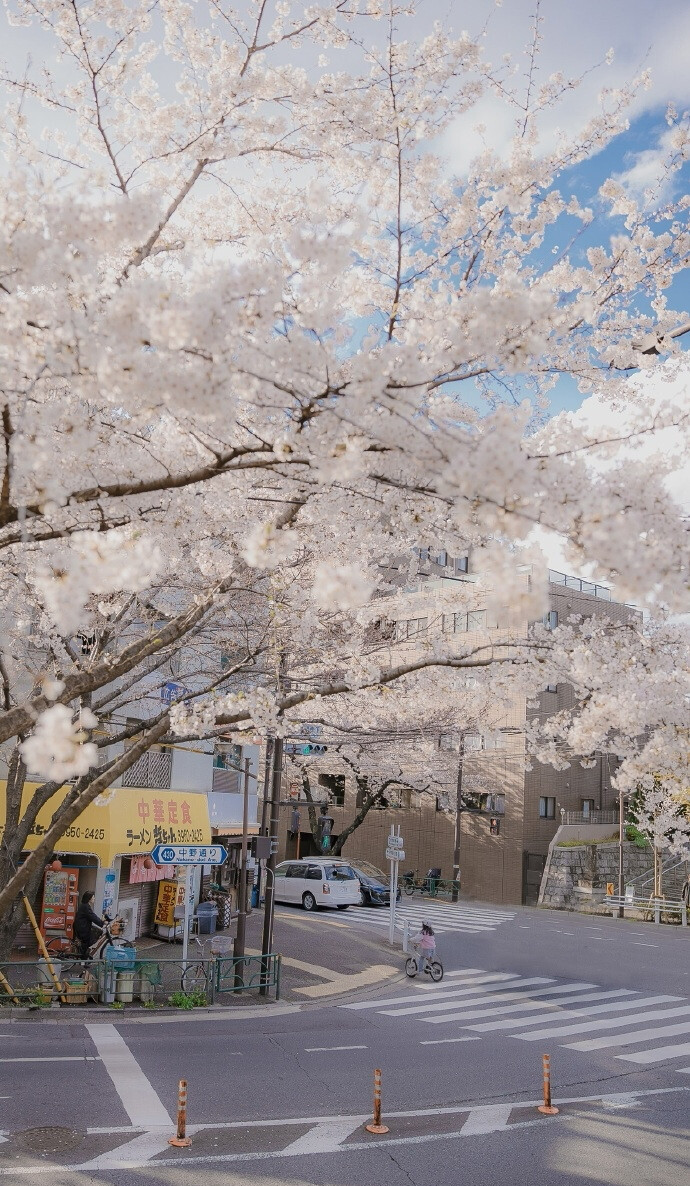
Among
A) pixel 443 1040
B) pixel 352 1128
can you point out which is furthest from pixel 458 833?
pixel 352 1128

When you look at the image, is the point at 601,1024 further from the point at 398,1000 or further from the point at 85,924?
the point at 85,924

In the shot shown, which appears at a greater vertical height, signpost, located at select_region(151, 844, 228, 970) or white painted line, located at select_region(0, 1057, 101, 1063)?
signpost, located at select_region(151, 844, 228, 970)

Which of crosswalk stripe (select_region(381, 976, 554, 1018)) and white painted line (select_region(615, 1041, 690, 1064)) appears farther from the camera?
crosswalk stripe (select_region(381, 976, 554, 1018))

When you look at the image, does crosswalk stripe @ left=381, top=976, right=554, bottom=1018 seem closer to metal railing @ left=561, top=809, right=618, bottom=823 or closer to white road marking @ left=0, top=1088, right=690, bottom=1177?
white road marking @ left=0, top=1088, right=690, bottom=1177

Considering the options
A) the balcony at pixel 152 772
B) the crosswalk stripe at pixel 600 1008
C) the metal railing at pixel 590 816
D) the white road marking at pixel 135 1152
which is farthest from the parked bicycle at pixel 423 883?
the white road marking at pixel 135 1152

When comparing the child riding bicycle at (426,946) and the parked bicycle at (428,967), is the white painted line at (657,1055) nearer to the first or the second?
the parked bicycle at (428,967)

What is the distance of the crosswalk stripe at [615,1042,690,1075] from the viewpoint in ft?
42.0

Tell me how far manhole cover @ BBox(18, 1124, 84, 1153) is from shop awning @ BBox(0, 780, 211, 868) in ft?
26.1

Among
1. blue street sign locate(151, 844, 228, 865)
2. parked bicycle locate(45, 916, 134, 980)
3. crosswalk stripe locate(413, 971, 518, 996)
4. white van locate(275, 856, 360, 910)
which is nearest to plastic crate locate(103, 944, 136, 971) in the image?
parked bicycle locate(45, 916, 134, 980)

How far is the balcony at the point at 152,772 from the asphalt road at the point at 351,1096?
8.22 meters

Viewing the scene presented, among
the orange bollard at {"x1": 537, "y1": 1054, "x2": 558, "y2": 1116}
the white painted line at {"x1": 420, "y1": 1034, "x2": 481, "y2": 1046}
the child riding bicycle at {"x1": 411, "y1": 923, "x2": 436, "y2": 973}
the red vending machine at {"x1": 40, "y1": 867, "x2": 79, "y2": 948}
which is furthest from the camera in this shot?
the child riding bicycle at {"x1": 411, "y1": 923, "x2": 436, "y2": 973}

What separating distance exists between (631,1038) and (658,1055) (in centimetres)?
123

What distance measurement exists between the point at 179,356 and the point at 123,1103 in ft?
29.6

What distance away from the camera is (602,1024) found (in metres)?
15.3
